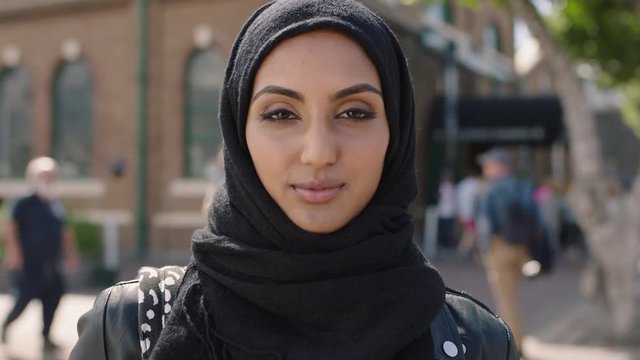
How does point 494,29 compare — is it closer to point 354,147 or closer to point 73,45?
point 73,45

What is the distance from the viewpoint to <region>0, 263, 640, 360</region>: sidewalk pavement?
7000mm

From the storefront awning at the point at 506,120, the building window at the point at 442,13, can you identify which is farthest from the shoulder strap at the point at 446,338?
the building window at the point at 442,13

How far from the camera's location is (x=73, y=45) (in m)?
16.0

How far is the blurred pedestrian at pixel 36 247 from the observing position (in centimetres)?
701

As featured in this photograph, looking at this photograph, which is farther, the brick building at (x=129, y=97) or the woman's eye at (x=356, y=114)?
the brick building at (x=129, y=97)

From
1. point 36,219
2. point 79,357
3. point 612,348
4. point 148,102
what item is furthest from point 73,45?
point 79,357

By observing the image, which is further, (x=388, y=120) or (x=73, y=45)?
(x=73, y=45)

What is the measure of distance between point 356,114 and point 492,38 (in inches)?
929

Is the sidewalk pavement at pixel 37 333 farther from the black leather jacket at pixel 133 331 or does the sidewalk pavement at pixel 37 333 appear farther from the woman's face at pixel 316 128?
the woman's face at pixel 316 128

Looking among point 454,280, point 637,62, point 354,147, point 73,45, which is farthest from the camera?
point 73,45

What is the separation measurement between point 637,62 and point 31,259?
352 inches

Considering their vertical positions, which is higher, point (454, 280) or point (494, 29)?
point (494, 29)

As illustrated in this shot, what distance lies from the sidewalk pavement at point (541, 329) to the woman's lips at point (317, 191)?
5950 millimetres

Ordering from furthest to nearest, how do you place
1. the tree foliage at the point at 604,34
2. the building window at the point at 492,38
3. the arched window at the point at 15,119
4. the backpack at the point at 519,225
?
1. the building window at the point at 492,38
2. the arched window at the point at 15,119
3. the tree foliage at the point at 604,34
4. the backpack at the point at 519,225
